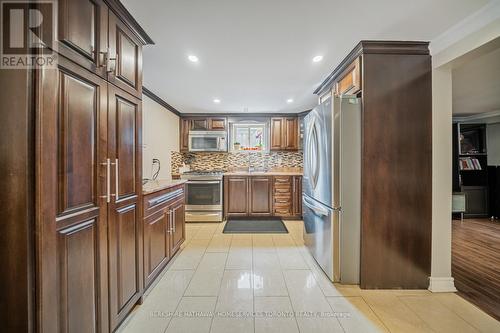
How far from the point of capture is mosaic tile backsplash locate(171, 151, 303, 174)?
15.9 feet

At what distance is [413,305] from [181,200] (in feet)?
8.44

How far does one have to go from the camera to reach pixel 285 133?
4.61m

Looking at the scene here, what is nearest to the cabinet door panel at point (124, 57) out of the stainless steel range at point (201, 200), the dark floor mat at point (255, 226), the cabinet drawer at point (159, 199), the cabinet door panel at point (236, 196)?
the cabinet drawer at point (159, 199)

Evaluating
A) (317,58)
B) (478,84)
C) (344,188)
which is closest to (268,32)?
(317,58)

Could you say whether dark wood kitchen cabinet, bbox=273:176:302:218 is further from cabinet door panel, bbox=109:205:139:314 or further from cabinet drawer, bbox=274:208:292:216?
cabinet door panel, bbox=109:205:139:314

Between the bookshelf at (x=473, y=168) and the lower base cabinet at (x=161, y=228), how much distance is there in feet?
19.0

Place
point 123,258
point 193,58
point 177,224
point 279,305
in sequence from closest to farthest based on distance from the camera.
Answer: point 123,258
point 279,305
point 193,58
point 177,224

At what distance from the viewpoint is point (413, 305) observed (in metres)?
1.72

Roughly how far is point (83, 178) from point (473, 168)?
23.0 ft

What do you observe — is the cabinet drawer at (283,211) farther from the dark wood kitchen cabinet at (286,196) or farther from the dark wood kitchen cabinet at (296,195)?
the dark wood kitchen cabinet at (296,195)

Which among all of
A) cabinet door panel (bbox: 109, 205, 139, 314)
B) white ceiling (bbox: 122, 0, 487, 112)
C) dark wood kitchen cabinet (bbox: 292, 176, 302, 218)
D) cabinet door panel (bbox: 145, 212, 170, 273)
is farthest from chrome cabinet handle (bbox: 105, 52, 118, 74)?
dark wood kitchen cabinet (bbox: 292, 176, 302, 218)

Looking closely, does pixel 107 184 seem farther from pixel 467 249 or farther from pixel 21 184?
pixel 467 249

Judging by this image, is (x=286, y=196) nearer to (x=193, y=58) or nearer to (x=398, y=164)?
(x=398, y=164)

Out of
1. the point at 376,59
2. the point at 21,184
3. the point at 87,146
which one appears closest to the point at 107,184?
the point at 87,146
